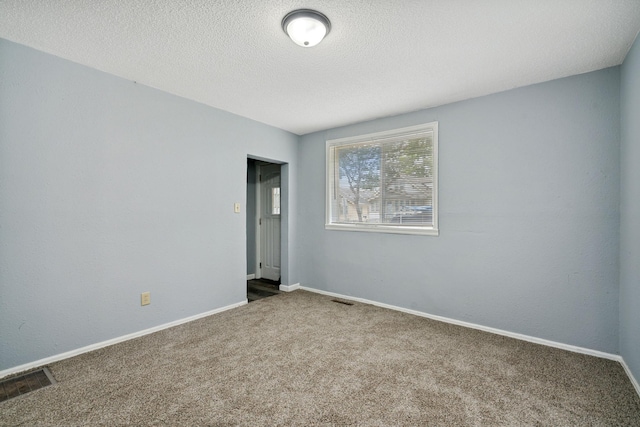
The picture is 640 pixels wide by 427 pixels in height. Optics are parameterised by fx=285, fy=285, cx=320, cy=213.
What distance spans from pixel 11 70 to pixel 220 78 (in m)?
1.49

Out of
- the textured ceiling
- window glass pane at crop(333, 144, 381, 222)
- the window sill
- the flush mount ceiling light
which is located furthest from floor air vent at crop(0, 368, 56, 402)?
window glass pane at crop(333, 144, 381, 222)

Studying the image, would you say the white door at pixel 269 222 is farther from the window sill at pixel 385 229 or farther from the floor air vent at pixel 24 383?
the floor air vent at pixel 24 383

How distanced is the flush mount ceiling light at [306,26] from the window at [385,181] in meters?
1.92

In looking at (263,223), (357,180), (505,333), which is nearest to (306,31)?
(357,180)

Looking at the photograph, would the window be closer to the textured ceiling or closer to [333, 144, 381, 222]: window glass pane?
[333, 144, 381, 222]: window glass pane

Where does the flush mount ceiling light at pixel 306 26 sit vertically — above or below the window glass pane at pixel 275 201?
above

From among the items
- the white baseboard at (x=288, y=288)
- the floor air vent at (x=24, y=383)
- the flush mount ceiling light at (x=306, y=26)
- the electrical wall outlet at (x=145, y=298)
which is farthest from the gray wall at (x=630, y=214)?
the floor air vent at (x=24, y=383)

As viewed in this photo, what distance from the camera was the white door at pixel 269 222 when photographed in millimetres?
5070

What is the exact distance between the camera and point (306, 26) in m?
1.88

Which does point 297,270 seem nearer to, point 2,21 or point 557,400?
point 557,400

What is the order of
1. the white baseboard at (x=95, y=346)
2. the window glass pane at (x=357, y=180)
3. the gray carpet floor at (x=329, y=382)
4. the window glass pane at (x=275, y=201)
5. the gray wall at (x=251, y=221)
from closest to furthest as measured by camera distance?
the gray carpet floor at (x=329, y=382), the white baseboard at (x=95, y=346), the window glass pane at (x=357, y=180), the window glass pane at (x=275, y=201), the gray wall at (x=251, y=221)

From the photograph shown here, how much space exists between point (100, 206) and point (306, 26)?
2318mm

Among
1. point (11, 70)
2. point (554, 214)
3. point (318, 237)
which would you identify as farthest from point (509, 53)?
point (11, 70)

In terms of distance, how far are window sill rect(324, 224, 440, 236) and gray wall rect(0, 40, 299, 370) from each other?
5.07ft
